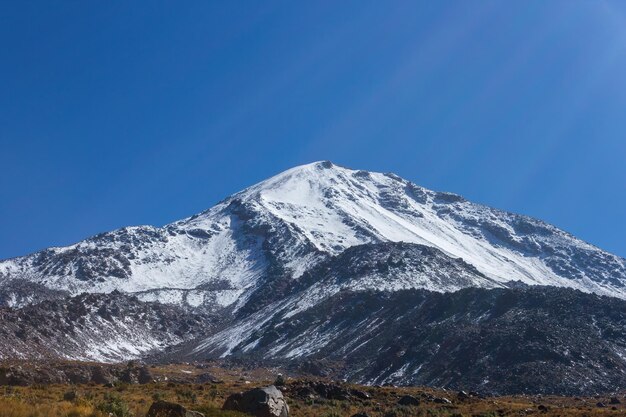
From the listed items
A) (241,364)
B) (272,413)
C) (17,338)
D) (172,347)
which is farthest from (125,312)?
(272,413)

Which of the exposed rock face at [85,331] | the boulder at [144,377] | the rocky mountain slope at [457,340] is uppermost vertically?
the exposed rock face at [85,331]

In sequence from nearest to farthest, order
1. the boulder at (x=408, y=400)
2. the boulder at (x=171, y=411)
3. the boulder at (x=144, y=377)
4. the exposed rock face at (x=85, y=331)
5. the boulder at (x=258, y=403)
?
the boulder at (x=171, y=411)
the boulder at (x=258, y=403)
the boulder at (x=408, y=400)
the boulder at (x=144, y=377)
the exposed rock face at (x=85, y=331)

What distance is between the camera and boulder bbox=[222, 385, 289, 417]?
29062 millimetres

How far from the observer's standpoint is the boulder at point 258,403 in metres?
29.1

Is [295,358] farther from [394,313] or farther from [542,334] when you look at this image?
[542,334]

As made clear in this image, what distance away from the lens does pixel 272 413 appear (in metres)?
29.5

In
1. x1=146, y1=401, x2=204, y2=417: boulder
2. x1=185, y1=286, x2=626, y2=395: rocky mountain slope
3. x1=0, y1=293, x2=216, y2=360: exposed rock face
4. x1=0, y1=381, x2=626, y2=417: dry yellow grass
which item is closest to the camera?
x1=146, y1=401, x2=204, y2=417: boulder

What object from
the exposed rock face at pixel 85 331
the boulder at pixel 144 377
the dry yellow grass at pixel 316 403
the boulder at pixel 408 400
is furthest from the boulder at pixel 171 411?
the exposed rock face at pixel 85 331

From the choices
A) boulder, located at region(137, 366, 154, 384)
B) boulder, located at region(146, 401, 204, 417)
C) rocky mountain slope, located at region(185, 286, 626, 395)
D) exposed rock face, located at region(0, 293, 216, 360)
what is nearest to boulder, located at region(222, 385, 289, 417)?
boulder, located at region(146, 401, 204, 417)

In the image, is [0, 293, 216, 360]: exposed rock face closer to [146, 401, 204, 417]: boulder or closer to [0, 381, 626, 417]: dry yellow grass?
[0, 381, 626, 417]: dry yellow grass

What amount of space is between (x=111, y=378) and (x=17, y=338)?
99.4 metres

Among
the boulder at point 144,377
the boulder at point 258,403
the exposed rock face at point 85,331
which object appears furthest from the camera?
the exposed rock face at point 85,331

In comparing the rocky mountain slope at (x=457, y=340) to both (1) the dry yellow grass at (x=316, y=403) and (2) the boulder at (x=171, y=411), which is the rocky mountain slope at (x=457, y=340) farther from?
(2) the boulder at (x=171, y=411)

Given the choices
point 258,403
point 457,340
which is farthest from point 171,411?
point 457,340
